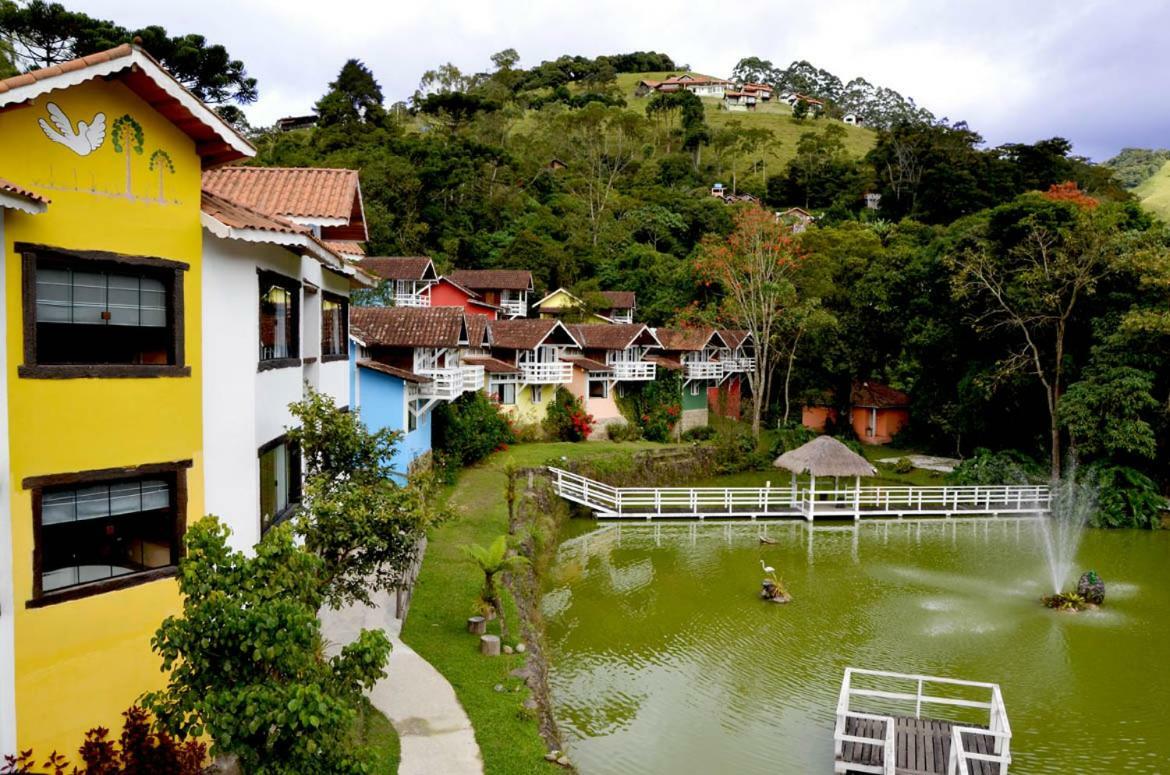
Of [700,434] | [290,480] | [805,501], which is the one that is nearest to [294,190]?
[290,480]

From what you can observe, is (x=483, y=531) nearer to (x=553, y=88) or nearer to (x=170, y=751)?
(x=170, y=751)

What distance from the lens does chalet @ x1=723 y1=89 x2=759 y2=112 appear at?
439 ft

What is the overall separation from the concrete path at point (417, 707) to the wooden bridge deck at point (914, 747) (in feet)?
18.6

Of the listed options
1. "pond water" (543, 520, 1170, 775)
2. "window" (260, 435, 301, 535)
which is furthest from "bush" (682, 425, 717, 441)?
"window" (260, 435, 301, 535)

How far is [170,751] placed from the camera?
326 inches

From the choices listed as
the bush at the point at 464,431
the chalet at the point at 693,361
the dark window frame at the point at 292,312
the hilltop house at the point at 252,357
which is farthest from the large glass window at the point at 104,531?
the chalet at the point at 693,361

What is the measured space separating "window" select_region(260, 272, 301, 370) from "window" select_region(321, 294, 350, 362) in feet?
7.22

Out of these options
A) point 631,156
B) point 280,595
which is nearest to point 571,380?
point 280,595

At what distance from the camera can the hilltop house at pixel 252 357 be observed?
30.8 feet

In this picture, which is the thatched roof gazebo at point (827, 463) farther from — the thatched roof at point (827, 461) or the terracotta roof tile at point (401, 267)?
the terracotta roof tile at point (401, 267)

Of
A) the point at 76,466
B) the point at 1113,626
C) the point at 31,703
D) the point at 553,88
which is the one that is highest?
the point at 553,88

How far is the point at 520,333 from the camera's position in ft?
127

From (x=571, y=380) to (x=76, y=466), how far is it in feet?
105

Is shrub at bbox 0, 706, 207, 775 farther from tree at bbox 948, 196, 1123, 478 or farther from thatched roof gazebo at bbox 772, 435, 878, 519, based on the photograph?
tree at bbox 948, 196, 1123, 478
